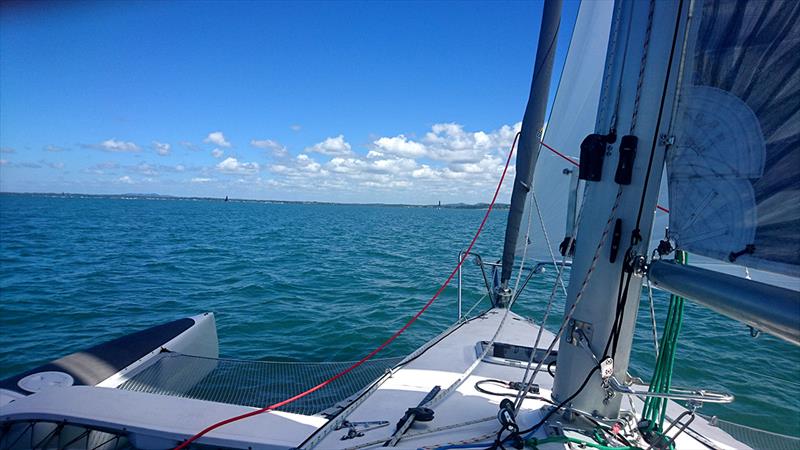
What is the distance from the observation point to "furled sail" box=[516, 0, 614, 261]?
4449 millimetres

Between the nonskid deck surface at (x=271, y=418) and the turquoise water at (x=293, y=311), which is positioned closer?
the nonskid deck surface at (x=271, y=418)

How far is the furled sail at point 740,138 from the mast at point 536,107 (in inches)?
96.9

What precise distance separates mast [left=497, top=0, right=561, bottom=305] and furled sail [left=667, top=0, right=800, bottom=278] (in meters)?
2.46

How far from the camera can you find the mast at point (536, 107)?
3955 millimetres

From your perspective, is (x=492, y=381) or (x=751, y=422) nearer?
(x=492, y=381)

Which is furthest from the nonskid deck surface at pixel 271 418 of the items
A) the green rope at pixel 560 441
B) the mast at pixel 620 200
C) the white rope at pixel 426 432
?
the mast at pixel 620 200

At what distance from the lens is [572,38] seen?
4699mm

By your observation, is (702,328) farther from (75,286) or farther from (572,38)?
(75,286)

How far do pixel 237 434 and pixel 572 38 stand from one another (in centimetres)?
503

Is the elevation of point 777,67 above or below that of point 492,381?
above

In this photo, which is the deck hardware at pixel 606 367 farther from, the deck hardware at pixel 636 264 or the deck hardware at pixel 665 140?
the deck hardware at pixel 665 140

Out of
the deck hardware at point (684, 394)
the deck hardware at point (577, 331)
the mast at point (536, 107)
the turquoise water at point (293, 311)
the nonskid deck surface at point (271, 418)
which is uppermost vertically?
the mast at point (536, 107)

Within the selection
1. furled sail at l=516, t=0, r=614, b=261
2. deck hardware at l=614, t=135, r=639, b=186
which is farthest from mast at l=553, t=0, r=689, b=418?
furled sail at l=516, t=0, r=614, b=261

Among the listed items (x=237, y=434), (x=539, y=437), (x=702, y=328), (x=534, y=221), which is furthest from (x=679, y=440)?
(x=702, y=328)
